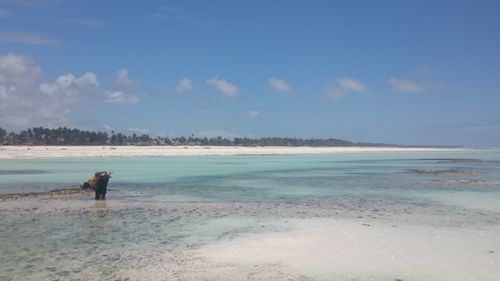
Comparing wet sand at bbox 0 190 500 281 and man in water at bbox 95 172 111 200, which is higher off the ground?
man in water at bbox 95 172 111 200

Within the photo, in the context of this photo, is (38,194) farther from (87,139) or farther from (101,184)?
(87,139)

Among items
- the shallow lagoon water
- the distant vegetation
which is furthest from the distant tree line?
the shallow lagoon water

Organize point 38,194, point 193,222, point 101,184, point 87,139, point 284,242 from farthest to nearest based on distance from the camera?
point 87,139 < point 38,194 < point 101,184 < point 193,222 < point 284,242

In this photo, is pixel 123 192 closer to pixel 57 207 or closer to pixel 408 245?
pixel 57 207

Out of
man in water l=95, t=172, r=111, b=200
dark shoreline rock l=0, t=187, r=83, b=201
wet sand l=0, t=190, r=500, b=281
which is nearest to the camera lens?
wet sand l=0, t=190, r=500, b=281

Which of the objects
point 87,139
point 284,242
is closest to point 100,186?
point 284,242

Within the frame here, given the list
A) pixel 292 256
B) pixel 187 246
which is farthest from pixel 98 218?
pixel 292 256

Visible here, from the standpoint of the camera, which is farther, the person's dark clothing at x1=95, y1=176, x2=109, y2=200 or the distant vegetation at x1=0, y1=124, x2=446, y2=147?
the distant vegetation at x1=0, y1=124, x2=446, y2=147

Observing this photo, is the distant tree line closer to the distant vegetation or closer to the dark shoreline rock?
the distant vegetation

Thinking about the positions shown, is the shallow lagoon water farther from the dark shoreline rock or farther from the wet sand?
the dark shoreline rock

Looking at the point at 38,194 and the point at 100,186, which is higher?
the point at 100,186

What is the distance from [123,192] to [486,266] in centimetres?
1606

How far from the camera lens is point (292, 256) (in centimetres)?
966

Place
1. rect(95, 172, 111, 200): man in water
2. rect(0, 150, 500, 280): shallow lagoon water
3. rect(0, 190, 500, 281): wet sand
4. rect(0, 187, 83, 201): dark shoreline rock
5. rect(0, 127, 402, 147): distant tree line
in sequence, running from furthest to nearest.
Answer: rect(0, 127, 402, 147): distant tree line < rect(0, 187, 83, 201): dark shoreline rock < rect(95, 172, 111, 200): man in water < rect(0, 150, 500, 280): shallow lagoon water < rect(0, 190, 500, 281): wet sand
